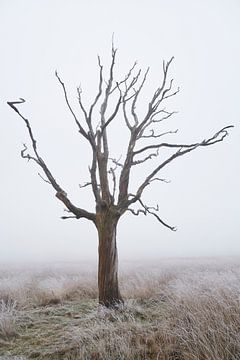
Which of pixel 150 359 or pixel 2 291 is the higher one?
pixel 2 291

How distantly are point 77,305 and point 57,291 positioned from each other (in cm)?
177

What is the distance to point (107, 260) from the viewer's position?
723 cm

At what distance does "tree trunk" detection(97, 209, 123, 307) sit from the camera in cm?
712

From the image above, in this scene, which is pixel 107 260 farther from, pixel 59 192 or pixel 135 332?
pixel 135 332

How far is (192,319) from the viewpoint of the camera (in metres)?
4.52

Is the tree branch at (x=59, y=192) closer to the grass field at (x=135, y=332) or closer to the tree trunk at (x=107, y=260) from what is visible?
the tree trunk at (x=107, y=260)

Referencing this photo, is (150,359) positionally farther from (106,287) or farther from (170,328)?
(106,287)

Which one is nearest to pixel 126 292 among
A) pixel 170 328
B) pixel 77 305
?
pixel 77 305

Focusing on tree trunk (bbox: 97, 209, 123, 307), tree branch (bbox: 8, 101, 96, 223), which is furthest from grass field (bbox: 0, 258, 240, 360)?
tree branch (bbox: 8, 101, 96, 223)

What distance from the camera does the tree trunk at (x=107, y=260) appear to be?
23.3 feet

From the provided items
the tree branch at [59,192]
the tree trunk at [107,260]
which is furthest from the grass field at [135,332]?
the tree branch at [59,192]

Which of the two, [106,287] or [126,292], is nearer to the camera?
[106,287]

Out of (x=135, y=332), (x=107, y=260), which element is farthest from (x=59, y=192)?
(x=135, y=332)

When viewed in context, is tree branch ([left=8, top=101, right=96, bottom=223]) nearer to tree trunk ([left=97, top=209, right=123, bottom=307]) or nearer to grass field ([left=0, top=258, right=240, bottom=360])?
tree trunk ([left=97, top=209, right=123, bottom=307])
